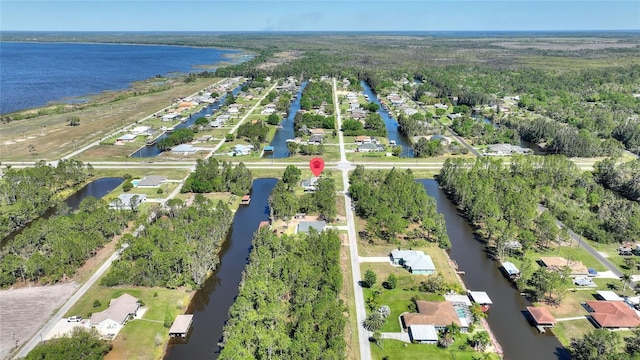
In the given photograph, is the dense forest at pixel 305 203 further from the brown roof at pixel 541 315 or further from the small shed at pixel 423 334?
the brown roof at pixel 541 315

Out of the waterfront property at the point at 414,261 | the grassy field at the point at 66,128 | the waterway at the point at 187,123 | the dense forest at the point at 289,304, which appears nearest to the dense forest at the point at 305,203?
the dense forest at the point at 289,304

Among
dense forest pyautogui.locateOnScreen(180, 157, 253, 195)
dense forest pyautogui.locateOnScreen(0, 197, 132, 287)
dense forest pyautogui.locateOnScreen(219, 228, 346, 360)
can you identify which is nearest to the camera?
dense forest pyautogui.locateOnScreen(219, 228, 346, 360)

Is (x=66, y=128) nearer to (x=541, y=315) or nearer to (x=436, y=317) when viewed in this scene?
(x=436, y=317)

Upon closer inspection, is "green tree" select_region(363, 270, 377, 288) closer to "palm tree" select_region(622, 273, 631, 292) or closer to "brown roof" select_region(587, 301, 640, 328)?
"brown roof" select_region(587, 301, 640, 328)

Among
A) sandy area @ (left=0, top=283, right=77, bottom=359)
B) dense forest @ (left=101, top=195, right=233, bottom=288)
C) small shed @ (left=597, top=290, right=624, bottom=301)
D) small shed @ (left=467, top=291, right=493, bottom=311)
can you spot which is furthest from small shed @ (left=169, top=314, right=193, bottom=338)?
small shed @ (left=597, top=290, right=624, bottom=301)

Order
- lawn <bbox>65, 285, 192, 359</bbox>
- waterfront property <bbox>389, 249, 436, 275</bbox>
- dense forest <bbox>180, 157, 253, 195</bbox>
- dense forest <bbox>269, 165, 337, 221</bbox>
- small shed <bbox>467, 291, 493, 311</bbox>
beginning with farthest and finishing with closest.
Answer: dense forest <bbox>180, 157, 253, 195</bbox>, dense forest <bbox>269, 165, 337, 221</bbox>, waterfront property <bbox>389, 249, 436, 275</bbox>, small shed <bbox>467, 291, 493, 311</bbox>, lawn <bbox>65, 285, 192, 359</bbox>

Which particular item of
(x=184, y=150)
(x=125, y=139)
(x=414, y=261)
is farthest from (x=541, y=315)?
(x=125, y=139)
